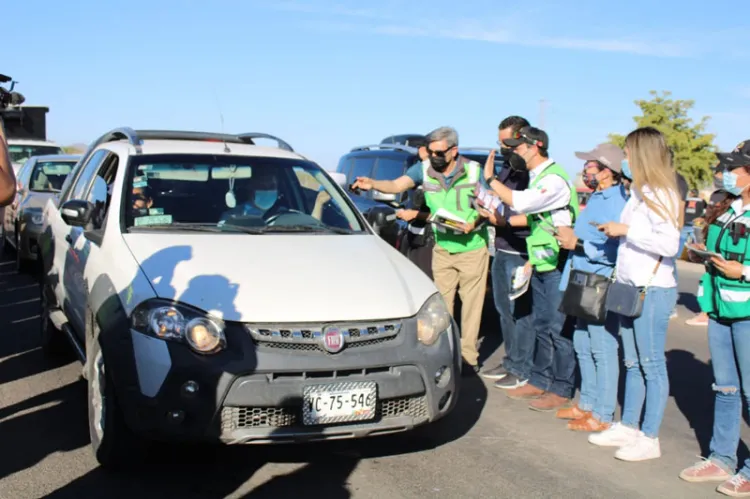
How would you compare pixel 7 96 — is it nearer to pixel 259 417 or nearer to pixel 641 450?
pixel 259 417

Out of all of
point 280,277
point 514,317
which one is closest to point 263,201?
point 280,277

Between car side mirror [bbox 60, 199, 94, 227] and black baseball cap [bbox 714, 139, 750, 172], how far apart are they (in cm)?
389

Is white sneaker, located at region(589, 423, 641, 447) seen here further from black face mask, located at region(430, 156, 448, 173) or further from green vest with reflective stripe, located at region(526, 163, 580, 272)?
black face mask, located at region(430, 156, 448, 173)

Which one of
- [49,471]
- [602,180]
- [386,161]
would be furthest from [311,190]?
[386,161]

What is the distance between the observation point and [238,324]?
441 centimetres

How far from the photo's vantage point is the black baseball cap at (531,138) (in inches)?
247

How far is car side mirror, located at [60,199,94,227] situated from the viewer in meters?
5.57

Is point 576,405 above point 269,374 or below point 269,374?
below

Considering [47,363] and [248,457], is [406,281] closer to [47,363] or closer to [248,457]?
[248,457]

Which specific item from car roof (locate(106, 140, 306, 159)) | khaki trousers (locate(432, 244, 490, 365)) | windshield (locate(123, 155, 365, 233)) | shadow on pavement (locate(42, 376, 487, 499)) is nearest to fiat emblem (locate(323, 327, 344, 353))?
shadow on pavement (locate(42, 376, 487, 499))

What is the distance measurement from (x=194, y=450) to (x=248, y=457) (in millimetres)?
334

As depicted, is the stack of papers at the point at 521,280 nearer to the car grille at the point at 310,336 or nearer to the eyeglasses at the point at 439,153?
the eyeglasses at the point at 439,153

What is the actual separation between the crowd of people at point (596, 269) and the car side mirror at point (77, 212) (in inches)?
98.9

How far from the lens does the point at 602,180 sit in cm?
635
